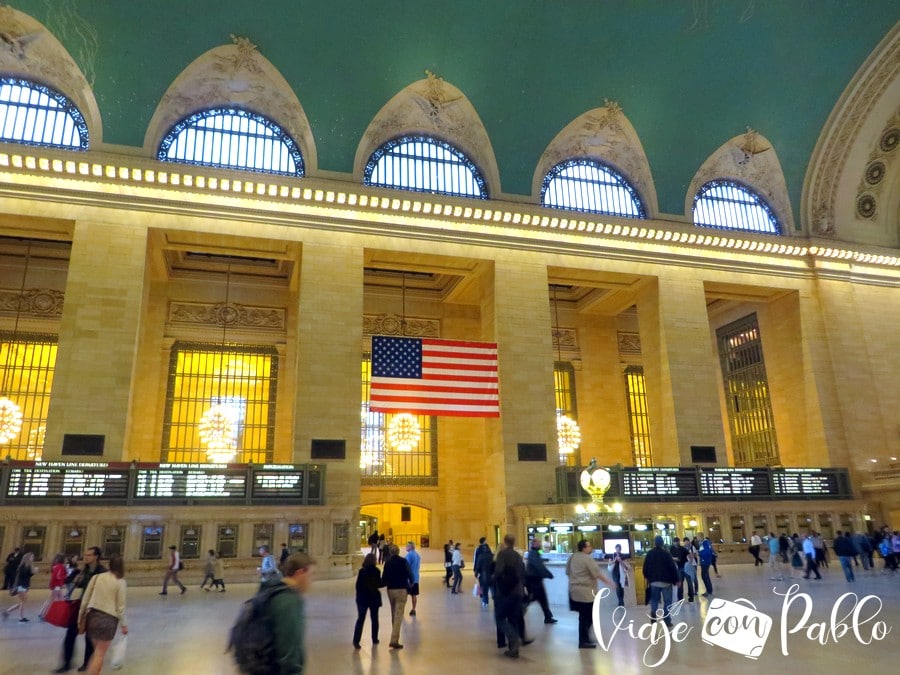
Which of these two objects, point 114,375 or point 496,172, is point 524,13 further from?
point 114,375

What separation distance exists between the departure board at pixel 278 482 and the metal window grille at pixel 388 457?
6445 mm

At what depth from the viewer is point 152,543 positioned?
13.1 metres

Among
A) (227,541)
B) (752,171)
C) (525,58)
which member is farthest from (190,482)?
(752,171)

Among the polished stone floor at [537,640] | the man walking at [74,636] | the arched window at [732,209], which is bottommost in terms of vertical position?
the polished stone floor at [537,640]

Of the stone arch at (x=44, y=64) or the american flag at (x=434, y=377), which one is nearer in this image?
the stone arch at (x=44, y=64)

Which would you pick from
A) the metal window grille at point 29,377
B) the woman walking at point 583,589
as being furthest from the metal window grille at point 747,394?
the metal window grille at point 29,377

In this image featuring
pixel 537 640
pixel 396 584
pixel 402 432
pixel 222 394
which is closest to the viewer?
pixel 537 640

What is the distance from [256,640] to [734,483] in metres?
17.0

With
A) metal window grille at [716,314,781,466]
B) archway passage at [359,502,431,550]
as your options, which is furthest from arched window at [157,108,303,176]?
metal window grille at [716,314,781,466]

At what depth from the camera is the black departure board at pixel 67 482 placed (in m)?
12.8

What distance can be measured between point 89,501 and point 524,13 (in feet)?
49.4

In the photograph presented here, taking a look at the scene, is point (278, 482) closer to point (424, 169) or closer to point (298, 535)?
point (298, 535)

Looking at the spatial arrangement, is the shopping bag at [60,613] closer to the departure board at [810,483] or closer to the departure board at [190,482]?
the departure board at [190,482]

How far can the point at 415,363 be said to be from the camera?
15859 mm
